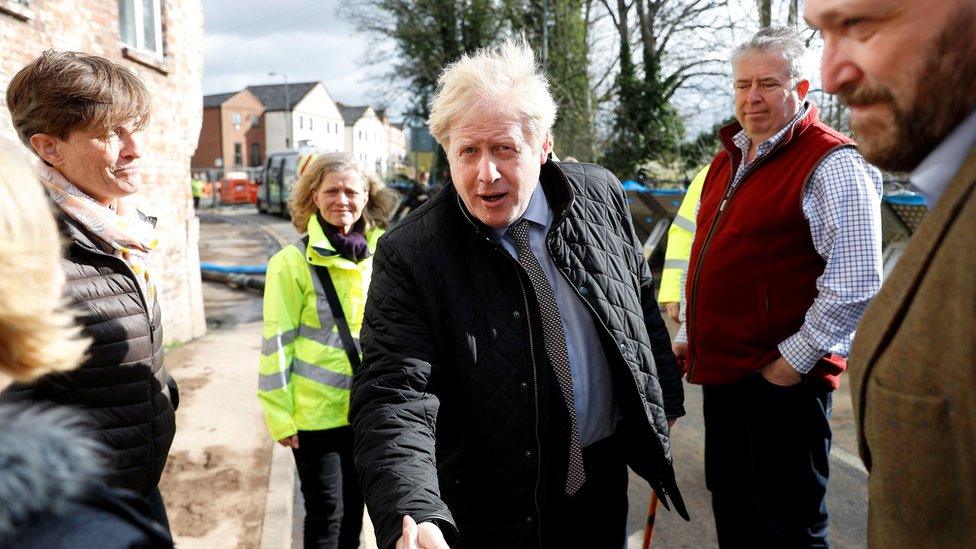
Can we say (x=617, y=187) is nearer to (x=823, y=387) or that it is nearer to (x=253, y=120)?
(x=823, y=387)

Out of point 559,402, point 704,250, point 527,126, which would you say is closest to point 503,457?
point 559,402

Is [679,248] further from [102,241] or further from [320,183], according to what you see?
[102,241]

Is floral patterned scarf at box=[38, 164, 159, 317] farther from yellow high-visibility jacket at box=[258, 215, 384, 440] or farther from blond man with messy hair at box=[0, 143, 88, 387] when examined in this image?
blond man with messy hair at box=[0, 143, 88, 387]

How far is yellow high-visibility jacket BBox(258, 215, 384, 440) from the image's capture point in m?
3.12

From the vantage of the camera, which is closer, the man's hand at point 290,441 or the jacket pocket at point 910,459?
the jacket pocket at point 910,459

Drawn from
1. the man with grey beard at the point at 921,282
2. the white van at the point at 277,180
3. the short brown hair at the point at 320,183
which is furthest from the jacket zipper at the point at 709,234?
the white van at the point at 277,180

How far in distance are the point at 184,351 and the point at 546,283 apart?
22.7 feet

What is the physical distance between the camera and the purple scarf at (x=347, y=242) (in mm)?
3260

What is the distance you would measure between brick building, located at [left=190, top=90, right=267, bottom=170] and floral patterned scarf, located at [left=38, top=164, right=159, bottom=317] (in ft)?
229

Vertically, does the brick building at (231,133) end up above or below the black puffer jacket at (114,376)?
above

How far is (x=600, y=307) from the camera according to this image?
7.21ft

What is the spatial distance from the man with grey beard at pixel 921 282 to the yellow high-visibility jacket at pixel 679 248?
2446mm

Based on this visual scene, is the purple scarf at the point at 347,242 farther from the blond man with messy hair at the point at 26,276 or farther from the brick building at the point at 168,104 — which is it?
the brick building at the point at 168,104

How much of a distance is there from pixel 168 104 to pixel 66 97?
6465mm
